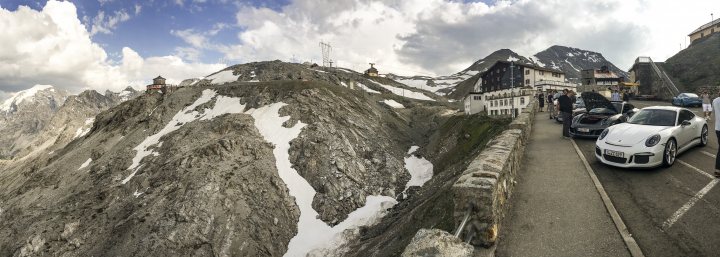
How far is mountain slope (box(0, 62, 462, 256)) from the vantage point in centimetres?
3722

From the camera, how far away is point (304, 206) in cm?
4316

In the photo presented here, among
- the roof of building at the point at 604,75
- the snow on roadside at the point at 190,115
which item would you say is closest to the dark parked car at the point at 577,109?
the snow on roadside at the point at 190,115

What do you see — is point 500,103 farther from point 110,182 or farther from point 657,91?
point 110,182

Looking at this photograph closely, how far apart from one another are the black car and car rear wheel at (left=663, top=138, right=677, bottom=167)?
5696mm

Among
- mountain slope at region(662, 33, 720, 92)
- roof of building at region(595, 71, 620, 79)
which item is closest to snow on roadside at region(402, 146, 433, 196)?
mountain slope at region(662, 33, 720, 92)

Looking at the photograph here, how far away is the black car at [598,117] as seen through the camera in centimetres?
1734

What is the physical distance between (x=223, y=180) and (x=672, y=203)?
132 feet

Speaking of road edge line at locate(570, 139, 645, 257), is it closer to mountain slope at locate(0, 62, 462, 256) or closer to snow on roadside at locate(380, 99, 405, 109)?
mountain slope at locate(0, 62, 462, 256)

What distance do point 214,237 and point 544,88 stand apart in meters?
72.7

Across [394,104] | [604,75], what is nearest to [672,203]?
[394,104]

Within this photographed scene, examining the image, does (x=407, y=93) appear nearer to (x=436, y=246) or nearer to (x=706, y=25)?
(x=706, y=25)

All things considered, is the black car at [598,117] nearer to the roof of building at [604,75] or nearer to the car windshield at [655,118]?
the car windshield at [655,118]

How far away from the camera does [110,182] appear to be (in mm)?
46406

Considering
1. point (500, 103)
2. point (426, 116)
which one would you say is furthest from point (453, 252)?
point (426, 116)
